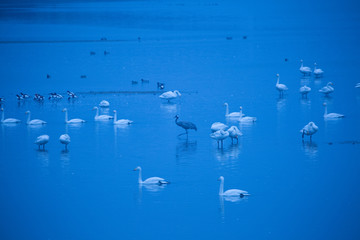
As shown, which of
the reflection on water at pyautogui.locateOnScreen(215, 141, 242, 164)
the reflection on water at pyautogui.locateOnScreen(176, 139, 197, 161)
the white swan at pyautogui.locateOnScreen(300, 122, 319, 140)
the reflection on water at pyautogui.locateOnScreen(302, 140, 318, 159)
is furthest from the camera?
the white swan at pyautogui.locateOnScreen(300, 122, 319, 140)

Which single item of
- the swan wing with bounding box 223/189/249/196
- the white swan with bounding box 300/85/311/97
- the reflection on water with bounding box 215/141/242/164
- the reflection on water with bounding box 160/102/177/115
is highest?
the white swan with bounding box 300/85/311/97

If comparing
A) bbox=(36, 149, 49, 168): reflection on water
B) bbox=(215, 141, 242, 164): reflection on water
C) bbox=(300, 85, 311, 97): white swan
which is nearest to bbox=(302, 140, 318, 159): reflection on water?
bbox=(215, 141, 242, 164): reflection on water

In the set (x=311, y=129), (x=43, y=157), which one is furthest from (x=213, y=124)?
(x=43, y=157)

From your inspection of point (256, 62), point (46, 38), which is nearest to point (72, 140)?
point (256, 62)

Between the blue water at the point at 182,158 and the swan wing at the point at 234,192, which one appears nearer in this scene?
the blue water at the point at 182,158

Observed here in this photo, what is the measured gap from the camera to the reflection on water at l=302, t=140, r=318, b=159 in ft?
60.2

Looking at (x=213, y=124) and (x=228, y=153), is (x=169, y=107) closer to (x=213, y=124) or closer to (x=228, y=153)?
(x=213, y=124)

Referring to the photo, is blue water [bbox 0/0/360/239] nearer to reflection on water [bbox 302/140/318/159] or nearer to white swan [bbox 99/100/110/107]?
reflection on water [bbox 302/140/318/159]

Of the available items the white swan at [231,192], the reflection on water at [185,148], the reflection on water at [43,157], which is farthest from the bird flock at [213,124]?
the reflection on water at [185,148]

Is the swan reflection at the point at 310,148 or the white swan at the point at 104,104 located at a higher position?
the white swan at the point at 104,104

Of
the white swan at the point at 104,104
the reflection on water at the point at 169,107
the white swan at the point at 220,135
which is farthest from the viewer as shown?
the white swan at the point at 104,104

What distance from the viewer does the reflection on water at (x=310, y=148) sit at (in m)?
18.4

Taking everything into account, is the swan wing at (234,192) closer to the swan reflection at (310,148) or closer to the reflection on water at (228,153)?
the reflection on water at (228,153)

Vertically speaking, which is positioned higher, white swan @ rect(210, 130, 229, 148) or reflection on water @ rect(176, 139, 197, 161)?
white swan @ rect(210, 130, 229, 148)
